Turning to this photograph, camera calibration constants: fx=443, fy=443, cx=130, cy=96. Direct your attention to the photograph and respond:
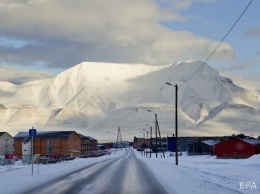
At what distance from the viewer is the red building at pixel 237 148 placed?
103000 mm

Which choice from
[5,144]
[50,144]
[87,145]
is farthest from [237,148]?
[87,145]

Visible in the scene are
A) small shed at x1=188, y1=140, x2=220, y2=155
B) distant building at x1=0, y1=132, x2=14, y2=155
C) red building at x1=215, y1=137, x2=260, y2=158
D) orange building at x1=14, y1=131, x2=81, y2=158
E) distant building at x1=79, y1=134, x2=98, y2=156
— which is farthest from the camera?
distant building at x1=79, y1=134, x2=98, y2=156

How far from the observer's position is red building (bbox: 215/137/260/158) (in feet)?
338

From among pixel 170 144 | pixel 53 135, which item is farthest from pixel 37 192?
pixel 170 144

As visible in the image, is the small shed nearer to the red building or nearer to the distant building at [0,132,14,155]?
the red building

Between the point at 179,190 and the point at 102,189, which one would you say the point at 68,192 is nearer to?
the point at 102,189

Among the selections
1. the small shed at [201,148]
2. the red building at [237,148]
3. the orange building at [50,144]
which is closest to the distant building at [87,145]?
the orange building at [50,144]

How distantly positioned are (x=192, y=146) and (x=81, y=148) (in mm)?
36574

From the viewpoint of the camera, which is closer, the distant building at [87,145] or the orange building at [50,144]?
the orange building at [50,144]

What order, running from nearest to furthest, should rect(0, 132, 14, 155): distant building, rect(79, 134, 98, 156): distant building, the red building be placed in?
the red building
rect(0, 132, 14, 155): distant building
rect(79, 134, 98, 156): distant building

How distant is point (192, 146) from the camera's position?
140 m

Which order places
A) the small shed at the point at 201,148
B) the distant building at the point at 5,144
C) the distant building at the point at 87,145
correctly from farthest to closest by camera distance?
1. the distant building at the point at 87,145
2. the small shed at the point at 201,148
3. the distant building at the point at 5,144

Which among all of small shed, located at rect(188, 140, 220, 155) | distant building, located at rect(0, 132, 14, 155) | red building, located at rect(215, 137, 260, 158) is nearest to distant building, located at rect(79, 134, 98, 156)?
distant building, located at rect(0, 132, 14, 155)

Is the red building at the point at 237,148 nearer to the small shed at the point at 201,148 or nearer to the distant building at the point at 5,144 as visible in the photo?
the small shed at the point at 201,148
